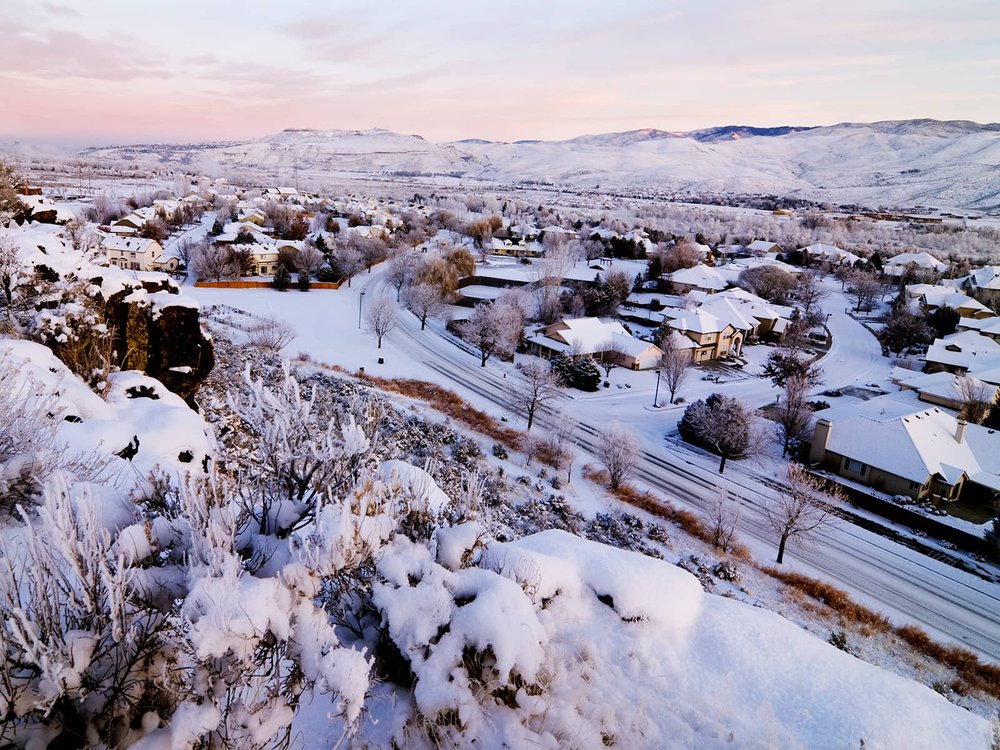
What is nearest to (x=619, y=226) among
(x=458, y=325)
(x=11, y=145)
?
(x=458, y=325)

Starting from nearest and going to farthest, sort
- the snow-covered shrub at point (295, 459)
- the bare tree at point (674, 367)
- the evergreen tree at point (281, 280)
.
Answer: the snow-covered shrub at point (295, 459)
the bare tree at point (674, 367)
the evergreen tree at point (281, 280)

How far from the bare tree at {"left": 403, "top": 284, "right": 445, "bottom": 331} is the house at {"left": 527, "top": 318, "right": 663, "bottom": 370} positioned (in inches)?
339

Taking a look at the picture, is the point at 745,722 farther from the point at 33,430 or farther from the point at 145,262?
the point at 145,262

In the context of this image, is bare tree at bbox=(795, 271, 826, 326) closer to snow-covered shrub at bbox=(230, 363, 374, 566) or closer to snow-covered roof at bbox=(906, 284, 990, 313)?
snow-covered roof at bbox=(906, 284, 990, 313)

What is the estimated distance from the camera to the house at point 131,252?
4706cm

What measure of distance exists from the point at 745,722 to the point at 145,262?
186ft

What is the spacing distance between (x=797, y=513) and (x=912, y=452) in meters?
9.00

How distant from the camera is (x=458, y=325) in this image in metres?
41.1

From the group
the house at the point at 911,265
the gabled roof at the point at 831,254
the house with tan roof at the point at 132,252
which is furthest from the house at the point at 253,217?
the house at the point at 911,265

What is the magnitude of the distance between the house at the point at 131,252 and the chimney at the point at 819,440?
5155 centimetres

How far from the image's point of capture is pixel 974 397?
2902 cm

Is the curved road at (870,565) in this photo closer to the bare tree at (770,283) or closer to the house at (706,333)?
the house at (706,333)

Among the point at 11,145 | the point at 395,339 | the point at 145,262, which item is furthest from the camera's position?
the point at 11,145

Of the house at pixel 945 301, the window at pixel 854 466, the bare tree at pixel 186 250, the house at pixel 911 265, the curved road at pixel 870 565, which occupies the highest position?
the bare tree at pixel 186 250
